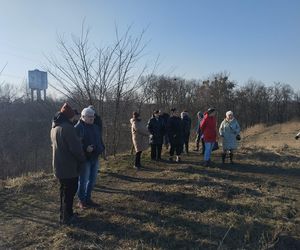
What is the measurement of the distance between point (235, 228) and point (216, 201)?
4.97 feet

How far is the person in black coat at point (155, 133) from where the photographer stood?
44.2ft

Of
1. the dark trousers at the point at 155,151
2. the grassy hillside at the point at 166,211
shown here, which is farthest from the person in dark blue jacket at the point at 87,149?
the dark trousers at the point at 155,151

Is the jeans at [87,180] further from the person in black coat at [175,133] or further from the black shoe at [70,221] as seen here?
the person in black coat at [175,133]

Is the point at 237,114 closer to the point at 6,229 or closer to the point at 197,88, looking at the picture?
the point at 197,88

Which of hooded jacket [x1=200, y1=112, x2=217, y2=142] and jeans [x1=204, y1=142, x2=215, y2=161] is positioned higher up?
hooded jacket [x1=200, y1=112, x2=217, y2=142]

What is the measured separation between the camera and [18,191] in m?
9.77

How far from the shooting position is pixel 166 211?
7742 millimetres

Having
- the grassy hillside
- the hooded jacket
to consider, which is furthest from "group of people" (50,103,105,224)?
the hooded jacket

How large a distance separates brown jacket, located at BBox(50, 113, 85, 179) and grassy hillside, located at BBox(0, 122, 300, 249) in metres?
0.91

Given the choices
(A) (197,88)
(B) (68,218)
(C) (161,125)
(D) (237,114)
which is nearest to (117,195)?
(B) (68,218)

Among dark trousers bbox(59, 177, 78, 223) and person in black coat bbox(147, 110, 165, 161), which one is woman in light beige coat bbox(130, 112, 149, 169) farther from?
dark trousers bbox(59, 177, 78, 223)

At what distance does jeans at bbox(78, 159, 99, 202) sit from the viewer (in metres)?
8.09

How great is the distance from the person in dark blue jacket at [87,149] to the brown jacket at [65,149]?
0.89 m

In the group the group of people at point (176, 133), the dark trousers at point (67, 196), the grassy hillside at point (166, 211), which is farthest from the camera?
the group of people at point (176, 133)
